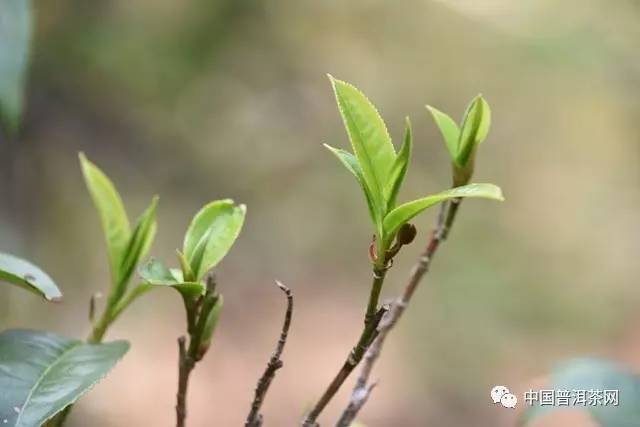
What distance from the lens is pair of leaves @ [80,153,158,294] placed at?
1.55ft

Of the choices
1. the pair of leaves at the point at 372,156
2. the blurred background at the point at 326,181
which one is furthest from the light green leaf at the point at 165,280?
the blurred background at the point at 326,181

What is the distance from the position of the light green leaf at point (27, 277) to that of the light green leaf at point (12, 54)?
0.70 ft

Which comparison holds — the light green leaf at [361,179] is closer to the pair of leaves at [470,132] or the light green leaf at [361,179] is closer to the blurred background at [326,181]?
the pair of leaves at [470,132]

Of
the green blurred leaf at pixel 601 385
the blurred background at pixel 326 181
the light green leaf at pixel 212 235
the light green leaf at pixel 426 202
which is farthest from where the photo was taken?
the blurred background at pixel 326 181

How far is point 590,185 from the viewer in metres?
1.95

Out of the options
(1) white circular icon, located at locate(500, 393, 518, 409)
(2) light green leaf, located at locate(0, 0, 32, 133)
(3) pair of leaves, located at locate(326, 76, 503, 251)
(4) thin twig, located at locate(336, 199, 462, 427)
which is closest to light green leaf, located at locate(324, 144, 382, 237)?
(3) pair of leaves, located at locate(326, 76, 503, 251)

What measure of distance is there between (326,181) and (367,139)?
5.06 ft

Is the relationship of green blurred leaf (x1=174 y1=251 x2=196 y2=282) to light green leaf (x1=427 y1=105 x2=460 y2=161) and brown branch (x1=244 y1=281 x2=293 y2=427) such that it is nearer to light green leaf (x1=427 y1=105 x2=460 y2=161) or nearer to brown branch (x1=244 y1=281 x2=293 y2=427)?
brown branch (x1=244 y1=281 x2=293 y2=427)

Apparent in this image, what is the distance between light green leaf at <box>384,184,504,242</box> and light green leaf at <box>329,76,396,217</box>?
2 cm

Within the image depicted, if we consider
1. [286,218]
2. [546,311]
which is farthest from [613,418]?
[286,218]

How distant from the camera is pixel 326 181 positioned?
1910 millimetres

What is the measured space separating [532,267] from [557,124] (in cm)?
43

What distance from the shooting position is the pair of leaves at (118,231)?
472 millimetres

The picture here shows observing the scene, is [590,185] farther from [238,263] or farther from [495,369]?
[238,263]
